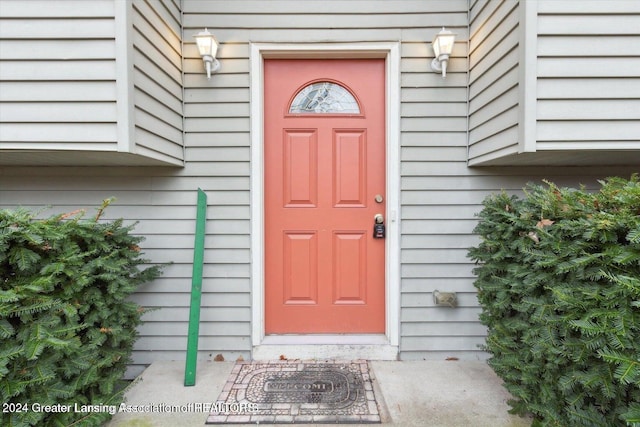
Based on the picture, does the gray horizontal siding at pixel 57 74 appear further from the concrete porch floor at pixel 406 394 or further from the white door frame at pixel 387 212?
the concrete porch floor at pixel 406 394

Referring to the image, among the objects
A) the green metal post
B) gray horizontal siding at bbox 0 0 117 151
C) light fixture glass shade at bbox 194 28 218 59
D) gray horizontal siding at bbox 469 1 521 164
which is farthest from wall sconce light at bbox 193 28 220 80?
gray horizontal siding at bbox 469 1 521 164

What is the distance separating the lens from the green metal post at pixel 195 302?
75.9 inches

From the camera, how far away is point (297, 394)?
182 cm

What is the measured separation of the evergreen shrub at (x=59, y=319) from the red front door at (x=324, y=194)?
999 mm

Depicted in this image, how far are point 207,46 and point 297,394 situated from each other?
7.53 ft

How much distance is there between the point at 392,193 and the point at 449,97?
0.80 meters

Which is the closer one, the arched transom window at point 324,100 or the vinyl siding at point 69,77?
the vinyl siding at point 69,77

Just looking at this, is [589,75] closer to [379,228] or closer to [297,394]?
[379,228]

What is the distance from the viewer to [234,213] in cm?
223

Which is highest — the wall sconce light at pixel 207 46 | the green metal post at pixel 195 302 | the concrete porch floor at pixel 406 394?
the wall sconce light at pixel 207 46

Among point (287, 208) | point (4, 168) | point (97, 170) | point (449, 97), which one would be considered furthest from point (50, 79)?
point (449, 97)

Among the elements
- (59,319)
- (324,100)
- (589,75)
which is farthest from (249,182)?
(589,75)

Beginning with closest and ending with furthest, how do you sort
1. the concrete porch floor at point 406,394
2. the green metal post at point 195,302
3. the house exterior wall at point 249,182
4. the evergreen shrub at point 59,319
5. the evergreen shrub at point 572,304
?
1. the evergreen shrub at point 572,304
2. the evergreen shrub at point 59,319
3. the concrete porch floor at point 406,394
4. the green metal post at point 195,302
5. the house exterior wall at point 249,182

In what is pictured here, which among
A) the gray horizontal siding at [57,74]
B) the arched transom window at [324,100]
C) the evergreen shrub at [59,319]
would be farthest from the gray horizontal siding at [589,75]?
the evergreen shrub at [59,319]
